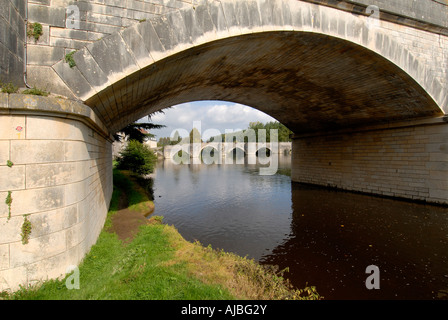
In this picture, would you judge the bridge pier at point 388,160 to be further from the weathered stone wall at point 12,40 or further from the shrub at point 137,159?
the weathered stone wall at point 12,40

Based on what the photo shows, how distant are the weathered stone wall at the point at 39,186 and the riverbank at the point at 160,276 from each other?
0.35 metres

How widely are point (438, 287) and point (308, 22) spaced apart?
7.63m

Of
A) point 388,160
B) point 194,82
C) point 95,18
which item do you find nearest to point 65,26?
point 95,18

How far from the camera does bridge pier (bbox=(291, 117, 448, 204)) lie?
1098 centimetres

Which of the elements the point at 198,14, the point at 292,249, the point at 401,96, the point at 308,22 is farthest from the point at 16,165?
the point at 401,96

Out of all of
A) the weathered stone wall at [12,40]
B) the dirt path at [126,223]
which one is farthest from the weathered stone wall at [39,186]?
the dirt path at [126,223]

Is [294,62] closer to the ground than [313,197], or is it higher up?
higher up

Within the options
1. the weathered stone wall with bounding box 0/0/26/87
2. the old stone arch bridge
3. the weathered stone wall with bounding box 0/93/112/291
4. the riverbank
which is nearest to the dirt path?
the riverbank

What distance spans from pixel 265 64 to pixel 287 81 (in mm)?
2527

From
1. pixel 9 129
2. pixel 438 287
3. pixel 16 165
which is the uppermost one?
pixel 9 129

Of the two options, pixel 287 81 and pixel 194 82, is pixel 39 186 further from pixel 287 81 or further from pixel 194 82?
pixel 287 81

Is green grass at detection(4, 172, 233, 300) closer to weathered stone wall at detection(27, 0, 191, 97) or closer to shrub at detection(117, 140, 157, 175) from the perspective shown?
weathered stone wall at detection(27, 0, 191, 97)

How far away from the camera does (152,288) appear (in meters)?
3.68
